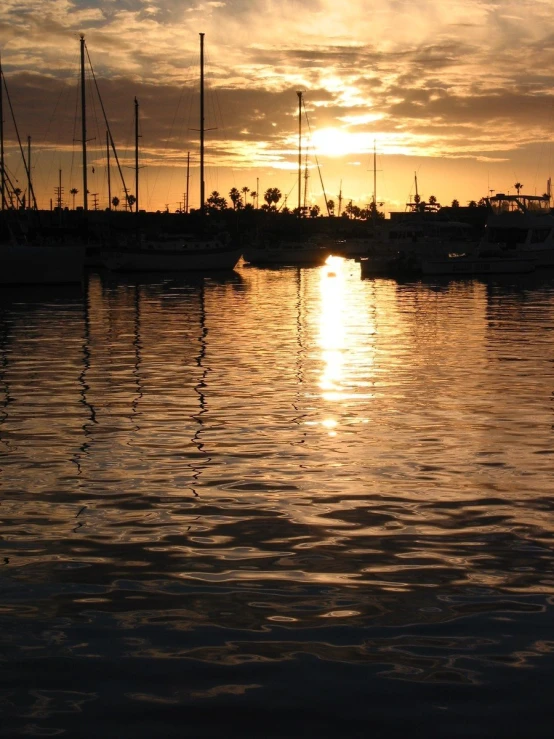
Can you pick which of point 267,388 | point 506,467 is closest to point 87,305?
point 267,388

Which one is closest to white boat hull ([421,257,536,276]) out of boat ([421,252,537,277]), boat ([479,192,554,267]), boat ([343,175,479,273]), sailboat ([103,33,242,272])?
boat ([421,252,537,277])

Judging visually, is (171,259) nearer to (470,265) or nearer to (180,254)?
(180,254)

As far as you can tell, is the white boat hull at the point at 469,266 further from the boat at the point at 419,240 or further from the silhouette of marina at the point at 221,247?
the boat at the point at 419,240

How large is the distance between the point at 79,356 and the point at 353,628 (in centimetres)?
1641

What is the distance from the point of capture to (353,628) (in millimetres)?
6266

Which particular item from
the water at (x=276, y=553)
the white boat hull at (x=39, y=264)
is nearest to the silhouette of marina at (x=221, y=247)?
the white boat hull at (x=39, y=264)

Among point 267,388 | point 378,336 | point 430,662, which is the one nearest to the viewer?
point 430,662

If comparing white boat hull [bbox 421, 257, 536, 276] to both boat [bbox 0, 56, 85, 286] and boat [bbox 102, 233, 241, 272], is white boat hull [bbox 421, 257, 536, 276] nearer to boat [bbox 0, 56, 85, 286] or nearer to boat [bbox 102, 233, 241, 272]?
A: boat [bbox 102, 233, 241, 272]

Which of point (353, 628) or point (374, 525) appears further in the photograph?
point (374, 525)

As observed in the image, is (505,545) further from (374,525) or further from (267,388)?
(267,388)

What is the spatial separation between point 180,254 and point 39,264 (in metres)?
20.9

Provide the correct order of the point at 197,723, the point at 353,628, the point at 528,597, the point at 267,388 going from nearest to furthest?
the point at 197,723, the point at 353,628, the point at 528,597, the point at 267,388

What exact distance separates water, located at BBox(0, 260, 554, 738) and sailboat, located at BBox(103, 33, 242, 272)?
48988 millimetres

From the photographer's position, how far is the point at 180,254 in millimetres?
68125
